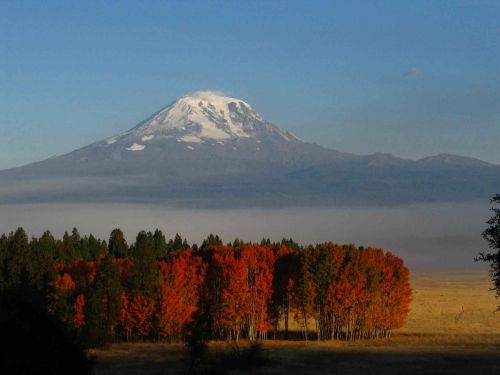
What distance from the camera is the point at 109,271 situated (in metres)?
112

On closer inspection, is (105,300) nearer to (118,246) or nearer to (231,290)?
(231,290)

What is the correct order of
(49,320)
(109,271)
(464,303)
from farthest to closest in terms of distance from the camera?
(464,303) < (109,271) < (49,320)

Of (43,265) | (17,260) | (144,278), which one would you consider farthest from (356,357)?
(17,260)

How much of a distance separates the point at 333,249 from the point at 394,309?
44.9 feet

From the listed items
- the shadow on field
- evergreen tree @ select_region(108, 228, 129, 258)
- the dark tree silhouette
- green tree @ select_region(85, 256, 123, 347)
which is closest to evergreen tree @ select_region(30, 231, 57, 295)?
green tree @ select_region(85, 256, 123, 347)

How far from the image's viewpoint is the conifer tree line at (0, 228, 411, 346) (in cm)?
11306

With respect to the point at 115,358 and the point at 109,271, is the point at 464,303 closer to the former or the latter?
the point at 109,271

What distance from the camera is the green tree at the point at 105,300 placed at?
10794 cm

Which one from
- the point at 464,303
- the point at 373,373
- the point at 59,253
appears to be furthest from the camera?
the point at 464,303

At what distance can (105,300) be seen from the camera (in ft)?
367

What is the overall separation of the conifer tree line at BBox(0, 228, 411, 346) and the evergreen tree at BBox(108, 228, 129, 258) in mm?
41042

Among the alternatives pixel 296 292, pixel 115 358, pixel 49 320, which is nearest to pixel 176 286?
pixel 296 292

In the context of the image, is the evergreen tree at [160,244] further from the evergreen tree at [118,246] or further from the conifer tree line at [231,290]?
the conifer tree line at [231,290]

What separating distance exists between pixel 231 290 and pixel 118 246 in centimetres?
6514
